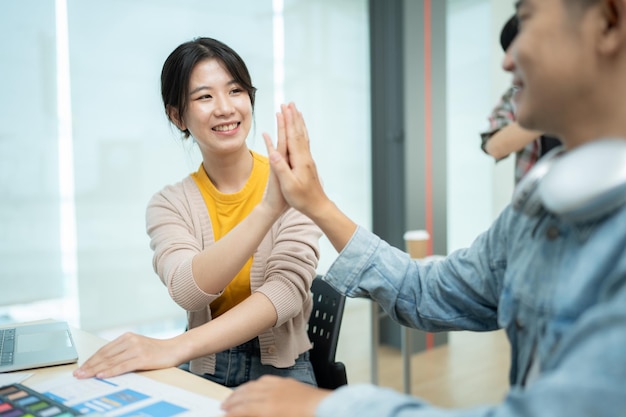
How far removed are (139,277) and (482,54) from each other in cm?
247

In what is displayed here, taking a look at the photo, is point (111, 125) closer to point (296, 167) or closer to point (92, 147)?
A: point (92, 147)

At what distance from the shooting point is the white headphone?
59 centimetres

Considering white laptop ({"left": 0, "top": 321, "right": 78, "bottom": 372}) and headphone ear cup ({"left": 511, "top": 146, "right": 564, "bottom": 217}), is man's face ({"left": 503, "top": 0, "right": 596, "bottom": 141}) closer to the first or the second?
headphone ear cup ({"left": 511, "top": 146, "right": 564, "bottom": 217})

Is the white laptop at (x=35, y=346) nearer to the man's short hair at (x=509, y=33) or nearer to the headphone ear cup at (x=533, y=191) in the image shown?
the headphone ear cup at (x=533, y=191)

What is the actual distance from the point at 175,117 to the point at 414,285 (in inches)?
35.3

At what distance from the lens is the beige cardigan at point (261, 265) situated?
1356 mm

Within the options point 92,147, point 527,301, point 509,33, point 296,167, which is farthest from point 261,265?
point 92,147

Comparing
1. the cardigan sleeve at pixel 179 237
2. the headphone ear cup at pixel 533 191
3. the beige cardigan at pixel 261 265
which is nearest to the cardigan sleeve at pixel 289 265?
the beige cardigan at pixel 261 265

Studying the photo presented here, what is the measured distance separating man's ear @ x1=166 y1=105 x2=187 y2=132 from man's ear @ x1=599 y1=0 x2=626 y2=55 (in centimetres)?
116

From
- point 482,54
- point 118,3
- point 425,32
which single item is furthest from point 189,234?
point 482,54

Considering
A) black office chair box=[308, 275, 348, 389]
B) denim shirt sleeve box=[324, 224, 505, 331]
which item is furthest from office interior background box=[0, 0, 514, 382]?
denim shirt sleeve box=[324, 224, 505, 331]

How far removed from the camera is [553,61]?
0.66m

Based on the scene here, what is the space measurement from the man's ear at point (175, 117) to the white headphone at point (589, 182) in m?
1.14

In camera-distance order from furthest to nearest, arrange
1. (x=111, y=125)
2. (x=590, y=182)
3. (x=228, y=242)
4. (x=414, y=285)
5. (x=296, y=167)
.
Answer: (x=111, y=125)
(x=228, y=242)
(x=296, y=167)
(x=414, y=285)
(x=590, y=182)
